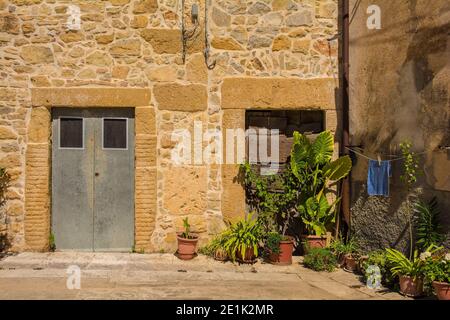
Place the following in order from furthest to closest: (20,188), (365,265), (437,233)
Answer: (20,188) → (365,265) → (437,233)

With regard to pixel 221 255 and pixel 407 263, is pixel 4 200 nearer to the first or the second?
pixel 221 255

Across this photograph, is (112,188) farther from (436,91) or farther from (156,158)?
(436,91)

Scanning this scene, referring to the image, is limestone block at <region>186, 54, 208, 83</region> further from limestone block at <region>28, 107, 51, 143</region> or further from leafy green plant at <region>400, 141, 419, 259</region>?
leafy green plant at <region>400, 141, 419, 259</region>

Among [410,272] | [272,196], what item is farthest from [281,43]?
[410,272]

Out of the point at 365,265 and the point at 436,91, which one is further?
the point at 365,265

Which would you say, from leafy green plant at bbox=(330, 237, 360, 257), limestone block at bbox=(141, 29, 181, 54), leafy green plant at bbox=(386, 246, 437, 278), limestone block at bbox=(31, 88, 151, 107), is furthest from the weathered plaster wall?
limestone block at bbox=(31, 88, 151, 107)

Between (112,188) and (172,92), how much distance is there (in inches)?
74.8

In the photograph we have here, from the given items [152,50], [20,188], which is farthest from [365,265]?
[20,188]

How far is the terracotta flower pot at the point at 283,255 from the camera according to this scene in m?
6.92

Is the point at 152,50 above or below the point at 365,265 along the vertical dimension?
above

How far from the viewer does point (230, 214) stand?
23.9ft

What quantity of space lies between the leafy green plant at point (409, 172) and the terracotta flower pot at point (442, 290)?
694mm

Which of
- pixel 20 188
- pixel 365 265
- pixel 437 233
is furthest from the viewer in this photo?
pixel 20 188

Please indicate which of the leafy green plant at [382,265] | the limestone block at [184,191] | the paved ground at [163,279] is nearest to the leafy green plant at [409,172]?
the leafy green plant at [382,265]
